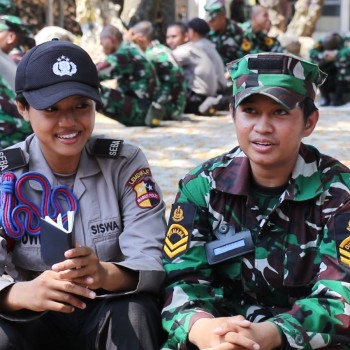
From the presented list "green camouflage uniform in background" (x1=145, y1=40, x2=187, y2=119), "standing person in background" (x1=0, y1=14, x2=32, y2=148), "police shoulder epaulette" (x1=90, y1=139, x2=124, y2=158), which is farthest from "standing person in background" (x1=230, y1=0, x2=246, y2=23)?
"police shoulder epaulette" (x1=90, y1=139, x2=124, y2=158)

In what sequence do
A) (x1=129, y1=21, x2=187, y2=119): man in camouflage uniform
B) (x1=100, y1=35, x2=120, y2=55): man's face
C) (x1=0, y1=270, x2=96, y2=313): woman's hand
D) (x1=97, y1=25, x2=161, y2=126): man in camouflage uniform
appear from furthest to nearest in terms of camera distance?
(x1=129, y1=21, x2=187, y2=119): man in camouflage uniform
(x1=100, y1=35, x2=120, y2=55): man's face
(x1=97, y1=25, x2=161, y2=126): man in camouflage uniform
(x1=0, y1=270, x2=96, y2=313): woman's hand

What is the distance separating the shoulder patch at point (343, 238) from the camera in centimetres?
218

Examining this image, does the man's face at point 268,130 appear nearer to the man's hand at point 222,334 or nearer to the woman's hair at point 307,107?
the woman's hair at point 307,107

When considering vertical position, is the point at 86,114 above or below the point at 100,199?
above

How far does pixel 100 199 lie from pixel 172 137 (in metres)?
6.16

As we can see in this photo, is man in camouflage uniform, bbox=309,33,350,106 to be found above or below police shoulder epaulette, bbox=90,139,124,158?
below

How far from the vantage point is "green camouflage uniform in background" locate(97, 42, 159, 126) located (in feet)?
28.9

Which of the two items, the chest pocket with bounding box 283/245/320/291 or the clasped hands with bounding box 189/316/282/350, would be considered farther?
the chest pocket with bounding box 283/245/320/291

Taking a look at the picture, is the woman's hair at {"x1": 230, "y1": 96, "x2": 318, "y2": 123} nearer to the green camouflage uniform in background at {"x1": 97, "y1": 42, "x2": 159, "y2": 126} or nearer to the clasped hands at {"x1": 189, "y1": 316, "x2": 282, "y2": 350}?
the clasped hands at {"x1": 189, "y1": 316, "x2": 282, "y2": 350}

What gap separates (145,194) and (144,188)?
2 cm

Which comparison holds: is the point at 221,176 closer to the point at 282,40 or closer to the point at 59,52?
the point at 59,52

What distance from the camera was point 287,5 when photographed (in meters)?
18.8

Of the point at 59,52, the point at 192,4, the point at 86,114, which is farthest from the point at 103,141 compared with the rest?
the point at 192,4

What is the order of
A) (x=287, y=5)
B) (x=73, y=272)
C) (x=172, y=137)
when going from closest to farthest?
(x=73, y=272), (x=172, y=137), (x=287, y=5)
